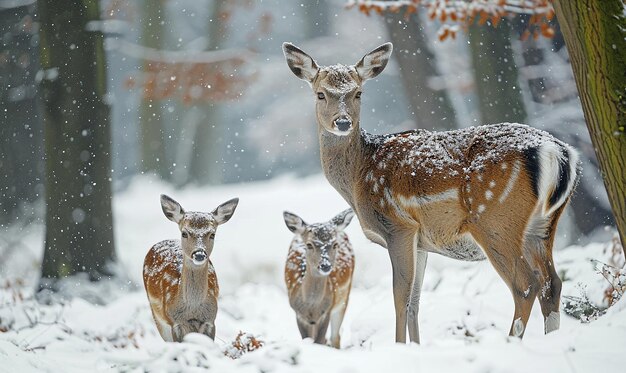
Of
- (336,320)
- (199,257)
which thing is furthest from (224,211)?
(336,320)

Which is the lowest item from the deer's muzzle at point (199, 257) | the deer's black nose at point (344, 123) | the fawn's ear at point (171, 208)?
the deer's muzzle at point (199, 257)

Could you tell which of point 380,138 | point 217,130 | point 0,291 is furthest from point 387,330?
point 217,130

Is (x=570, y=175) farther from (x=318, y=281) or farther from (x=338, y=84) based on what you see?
(x=318, y=281)

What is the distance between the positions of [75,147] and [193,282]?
3.61 meters

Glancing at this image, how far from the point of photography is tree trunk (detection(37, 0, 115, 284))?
9.66 m

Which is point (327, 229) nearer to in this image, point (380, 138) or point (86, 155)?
point (380, 138)

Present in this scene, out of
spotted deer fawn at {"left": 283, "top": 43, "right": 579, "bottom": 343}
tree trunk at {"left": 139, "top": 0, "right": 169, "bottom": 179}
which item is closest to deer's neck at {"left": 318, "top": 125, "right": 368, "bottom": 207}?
spotted deer fawn at {"left": 283, "top": 43, "right": 579, "bottom": 343}

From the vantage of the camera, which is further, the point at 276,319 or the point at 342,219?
the point at 276,319

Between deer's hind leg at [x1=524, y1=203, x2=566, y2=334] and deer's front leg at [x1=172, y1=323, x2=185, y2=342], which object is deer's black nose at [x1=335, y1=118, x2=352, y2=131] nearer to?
deer's hind leg at [x1=524, y1=203, x2=566, y2=334]

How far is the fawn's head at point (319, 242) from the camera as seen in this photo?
7.47 metres

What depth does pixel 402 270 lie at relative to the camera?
20.2 feet

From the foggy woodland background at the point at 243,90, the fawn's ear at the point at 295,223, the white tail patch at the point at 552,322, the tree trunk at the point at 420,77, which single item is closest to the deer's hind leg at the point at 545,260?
the white tail patch at the point at 552,322

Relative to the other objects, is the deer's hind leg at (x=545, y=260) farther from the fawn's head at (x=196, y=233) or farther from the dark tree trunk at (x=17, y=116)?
the dark tree trunk at (x=17, y=116)

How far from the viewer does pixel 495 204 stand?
19.0 ft
